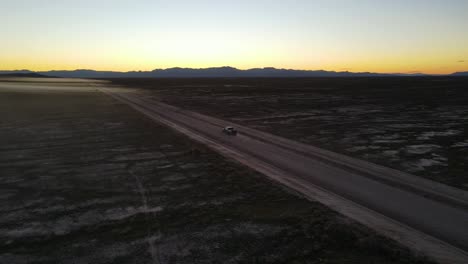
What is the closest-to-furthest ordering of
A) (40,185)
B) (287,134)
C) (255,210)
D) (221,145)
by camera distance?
(255,210) → (40,185) → (221,145) → (287,134)

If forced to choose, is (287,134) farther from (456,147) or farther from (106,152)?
(106,152)

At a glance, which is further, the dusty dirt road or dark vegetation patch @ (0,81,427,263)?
the dusty dirt road

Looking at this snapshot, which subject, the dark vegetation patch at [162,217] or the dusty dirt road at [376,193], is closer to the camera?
the dark vegetation patch at [162,217]

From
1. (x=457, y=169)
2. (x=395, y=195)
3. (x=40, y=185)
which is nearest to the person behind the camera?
(x=395, y=195)

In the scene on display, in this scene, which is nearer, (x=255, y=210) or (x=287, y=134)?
(x=255, y=210)

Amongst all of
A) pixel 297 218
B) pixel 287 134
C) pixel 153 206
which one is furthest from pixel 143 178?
pixel 287 134

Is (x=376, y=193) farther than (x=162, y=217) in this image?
Yes
